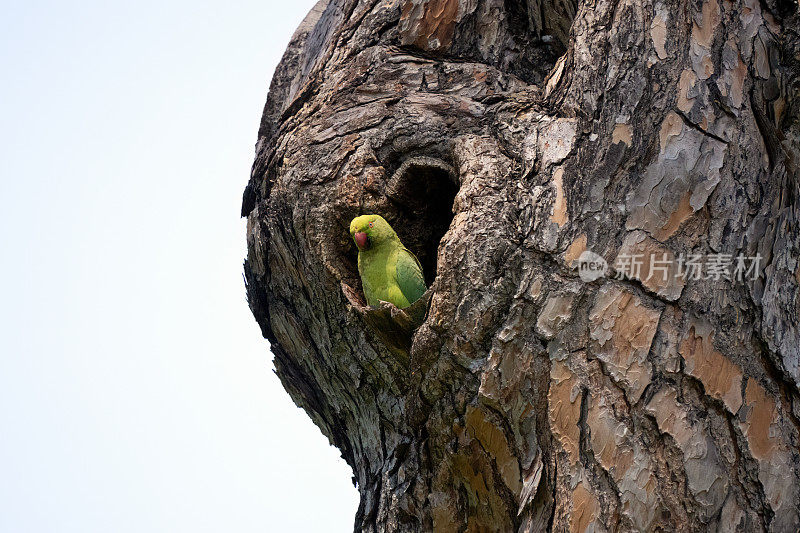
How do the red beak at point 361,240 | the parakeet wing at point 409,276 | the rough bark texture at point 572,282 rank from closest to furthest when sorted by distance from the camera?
the rough bark texture at point 572,282 → the red beak at point 361,240 → the parakeet wing at point 409,276

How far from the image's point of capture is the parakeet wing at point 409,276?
388 cm

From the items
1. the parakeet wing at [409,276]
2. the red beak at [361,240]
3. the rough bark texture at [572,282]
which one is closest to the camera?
the rough bark texture at [572,282]

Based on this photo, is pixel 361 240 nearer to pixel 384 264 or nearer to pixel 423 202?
pixel 384 264

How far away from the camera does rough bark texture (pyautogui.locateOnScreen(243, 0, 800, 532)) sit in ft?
8.79

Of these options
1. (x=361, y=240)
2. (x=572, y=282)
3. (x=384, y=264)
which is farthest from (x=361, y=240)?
(x=572, y=282)

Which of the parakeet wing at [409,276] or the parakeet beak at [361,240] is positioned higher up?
the parakeet beak at [361,240]

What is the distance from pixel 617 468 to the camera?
266 cm

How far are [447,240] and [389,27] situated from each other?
1524 millimetres

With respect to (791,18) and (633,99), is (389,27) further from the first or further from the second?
(791,18)

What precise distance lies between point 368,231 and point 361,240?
7cm

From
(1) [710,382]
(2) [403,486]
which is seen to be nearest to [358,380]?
(2) [403,486]

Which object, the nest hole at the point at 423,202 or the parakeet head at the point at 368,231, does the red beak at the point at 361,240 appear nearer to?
the parakeet head at the point at 368,231

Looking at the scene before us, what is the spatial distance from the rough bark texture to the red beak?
0.43 ft

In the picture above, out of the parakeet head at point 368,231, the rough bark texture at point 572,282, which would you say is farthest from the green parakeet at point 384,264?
the rough bark texture at point 572,282
